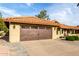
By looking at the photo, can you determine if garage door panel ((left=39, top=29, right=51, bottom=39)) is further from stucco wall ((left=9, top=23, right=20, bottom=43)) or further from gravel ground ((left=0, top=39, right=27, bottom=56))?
gravel ground ((left=0, top=39, right=27, bottom=56))

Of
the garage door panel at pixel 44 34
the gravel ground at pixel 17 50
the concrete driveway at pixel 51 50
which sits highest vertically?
the garage door panel at pixel 44 34

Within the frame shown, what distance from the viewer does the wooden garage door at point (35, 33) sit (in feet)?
66.4

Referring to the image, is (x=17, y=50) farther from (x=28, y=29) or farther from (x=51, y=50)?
(x=28, y=29)

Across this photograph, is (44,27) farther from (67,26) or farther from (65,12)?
(67,26)

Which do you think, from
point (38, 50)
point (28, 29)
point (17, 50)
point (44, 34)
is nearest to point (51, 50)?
point (38, 50)

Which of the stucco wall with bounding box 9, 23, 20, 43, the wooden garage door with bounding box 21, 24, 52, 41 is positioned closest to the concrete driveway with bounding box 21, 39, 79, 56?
the stucco wall with bounding box 9, 23, 20, 43

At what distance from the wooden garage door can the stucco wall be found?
0.64 m

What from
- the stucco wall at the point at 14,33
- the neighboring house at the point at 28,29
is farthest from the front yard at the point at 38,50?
the neighboring house at the point at 28,29

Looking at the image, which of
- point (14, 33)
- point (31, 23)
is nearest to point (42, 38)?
point (31, 23)

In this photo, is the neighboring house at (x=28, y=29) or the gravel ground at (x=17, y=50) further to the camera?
the neighboring house at (x=28, y=29)

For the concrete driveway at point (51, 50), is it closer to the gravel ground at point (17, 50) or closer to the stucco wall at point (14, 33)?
the gravel ground at point (17, 50)

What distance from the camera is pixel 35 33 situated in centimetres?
2138

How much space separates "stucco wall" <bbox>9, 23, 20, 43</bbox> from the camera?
63.3ft

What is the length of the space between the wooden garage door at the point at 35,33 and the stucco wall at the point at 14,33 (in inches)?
Result: 25.3
